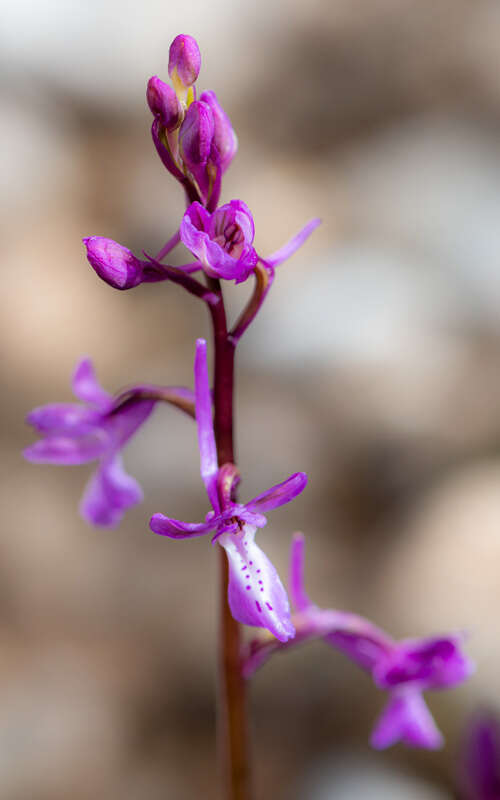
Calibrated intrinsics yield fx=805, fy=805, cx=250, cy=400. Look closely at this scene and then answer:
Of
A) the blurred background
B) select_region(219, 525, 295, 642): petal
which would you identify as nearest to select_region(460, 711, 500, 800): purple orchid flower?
select_region(219, 525, 295, 642): petal

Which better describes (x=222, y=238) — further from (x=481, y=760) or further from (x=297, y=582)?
(x=481, y=760)

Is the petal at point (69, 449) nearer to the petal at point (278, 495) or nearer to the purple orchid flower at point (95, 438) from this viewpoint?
the purple orchid flower at point (95, 438)

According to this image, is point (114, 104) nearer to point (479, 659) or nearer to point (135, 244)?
point (135, 244)

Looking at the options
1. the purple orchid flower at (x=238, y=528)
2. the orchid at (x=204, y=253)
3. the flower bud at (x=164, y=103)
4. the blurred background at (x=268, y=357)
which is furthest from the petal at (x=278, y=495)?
the blurred background at (x=268, y=357)

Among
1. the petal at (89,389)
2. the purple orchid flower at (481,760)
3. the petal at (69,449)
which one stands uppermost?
the petal at (89,389)

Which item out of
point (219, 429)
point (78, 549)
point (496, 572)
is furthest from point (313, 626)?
point (78, 549)

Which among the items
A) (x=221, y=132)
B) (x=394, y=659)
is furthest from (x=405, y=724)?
(x=221, y=132)

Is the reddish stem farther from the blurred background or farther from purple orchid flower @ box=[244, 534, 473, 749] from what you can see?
the blurred background
